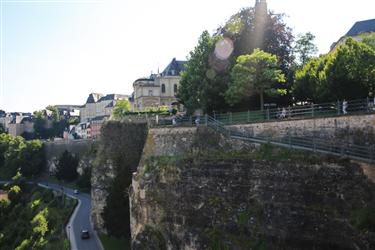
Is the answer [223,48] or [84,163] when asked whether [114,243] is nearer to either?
[223,48]

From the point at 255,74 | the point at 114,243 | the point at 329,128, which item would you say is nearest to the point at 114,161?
the point at 114,243

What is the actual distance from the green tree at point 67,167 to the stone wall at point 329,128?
45.9 m

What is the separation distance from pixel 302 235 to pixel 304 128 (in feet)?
19.0

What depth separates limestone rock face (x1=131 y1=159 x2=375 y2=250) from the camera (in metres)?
19.0

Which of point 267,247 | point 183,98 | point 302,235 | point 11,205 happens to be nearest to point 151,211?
point 267,247

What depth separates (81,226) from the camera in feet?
136

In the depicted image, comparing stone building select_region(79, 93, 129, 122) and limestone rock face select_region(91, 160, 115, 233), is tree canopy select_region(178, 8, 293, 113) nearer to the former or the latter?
limestone rock face select_region(91, 160, 115, 233)

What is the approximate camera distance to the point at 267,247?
21250 mm

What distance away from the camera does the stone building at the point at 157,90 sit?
62719 mm

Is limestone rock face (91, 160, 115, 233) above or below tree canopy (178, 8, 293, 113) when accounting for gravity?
below

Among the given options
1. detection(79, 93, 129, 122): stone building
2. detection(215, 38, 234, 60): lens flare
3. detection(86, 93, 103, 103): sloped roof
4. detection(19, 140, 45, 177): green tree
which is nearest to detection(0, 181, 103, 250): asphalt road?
detection(19, 140, 45, 177): green tree

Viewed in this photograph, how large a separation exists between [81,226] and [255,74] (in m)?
23.3

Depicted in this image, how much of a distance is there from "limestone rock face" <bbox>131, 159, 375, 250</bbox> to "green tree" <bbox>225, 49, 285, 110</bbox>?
7821 millimetres

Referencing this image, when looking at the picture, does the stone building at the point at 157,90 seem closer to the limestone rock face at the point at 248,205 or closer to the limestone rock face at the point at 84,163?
the limestone rock face at the point at 84,163
